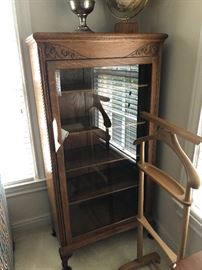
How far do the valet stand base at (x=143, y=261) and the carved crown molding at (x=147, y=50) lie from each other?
1.37 m

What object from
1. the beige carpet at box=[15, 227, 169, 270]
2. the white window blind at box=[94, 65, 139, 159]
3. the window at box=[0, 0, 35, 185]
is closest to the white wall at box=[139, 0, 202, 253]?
the white window blind at box=[94, 65, 139, 159]

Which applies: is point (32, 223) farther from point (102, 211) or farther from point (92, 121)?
point (92, 121)

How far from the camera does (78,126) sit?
1515 millimetres

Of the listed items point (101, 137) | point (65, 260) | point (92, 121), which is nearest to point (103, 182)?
point (101, 137)

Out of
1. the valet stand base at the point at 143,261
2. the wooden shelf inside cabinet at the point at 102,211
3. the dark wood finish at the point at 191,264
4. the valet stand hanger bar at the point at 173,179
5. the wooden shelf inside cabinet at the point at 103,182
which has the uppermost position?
the valet stand hanger bar at the point at 173,179

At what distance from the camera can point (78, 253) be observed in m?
1.77

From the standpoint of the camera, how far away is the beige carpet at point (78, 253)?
5.44ft

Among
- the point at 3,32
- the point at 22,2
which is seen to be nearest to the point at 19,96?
the point at 3,32

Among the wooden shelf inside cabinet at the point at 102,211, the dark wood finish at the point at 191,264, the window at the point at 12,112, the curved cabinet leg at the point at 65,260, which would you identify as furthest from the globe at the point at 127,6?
the curved cabinet leg at the point at 65,260

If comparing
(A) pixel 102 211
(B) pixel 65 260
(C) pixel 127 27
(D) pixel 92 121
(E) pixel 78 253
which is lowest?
(E) pixel 78 253

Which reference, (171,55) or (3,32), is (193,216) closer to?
(171,55)

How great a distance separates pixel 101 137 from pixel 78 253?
929 mm

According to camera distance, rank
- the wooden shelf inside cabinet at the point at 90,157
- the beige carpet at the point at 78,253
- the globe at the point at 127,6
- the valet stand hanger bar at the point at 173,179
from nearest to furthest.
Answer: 1. the valet stand hanger bar at the point at 173,179
2. the globe at the point at 127,6
3. the wooden shelf inside cabinet at the point at 90,157
4. the beige carpet at the point at 78,253

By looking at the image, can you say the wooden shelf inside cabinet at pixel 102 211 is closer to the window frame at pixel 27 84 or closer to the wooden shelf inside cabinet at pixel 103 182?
the wooden shelf inside cabinet at pixel 103 182
